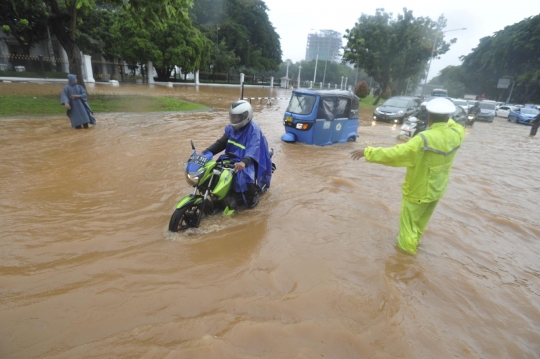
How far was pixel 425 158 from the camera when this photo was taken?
3.24 metres

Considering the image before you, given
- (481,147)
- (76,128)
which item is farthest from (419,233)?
(481,147)

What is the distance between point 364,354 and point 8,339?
2619mm

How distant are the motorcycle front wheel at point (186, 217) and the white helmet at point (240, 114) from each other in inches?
45.3

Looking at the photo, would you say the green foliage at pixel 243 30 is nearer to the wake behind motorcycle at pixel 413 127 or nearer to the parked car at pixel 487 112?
the parked car at pixel 487 112

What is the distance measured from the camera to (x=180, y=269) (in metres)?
3.17

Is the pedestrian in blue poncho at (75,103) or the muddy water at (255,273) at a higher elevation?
the pedestrian in blue poncho at (75,103)

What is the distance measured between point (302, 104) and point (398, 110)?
30.5ft

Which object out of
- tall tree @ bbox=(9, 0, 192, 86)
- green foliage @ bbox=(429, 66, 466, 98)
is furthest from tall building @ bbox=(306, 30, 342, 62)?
tall tree @ bbox=(9, 0, 192, 86)

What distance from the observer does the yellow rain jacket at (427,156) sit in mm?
3180

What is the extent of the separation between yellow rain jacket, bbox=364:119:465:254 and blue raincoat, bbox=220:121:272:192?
4.82ft

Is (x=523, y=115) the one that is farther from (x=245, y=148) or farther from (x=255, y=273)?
(x=255, y=273)

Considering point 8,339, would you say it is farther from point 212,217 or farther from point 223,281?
point 212,217

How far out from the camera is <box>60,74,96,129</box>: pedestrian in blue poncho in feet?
28.6

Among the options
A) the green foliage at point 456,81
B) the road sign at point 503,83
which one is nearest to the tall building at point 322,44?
the green foliage at point 456,81
